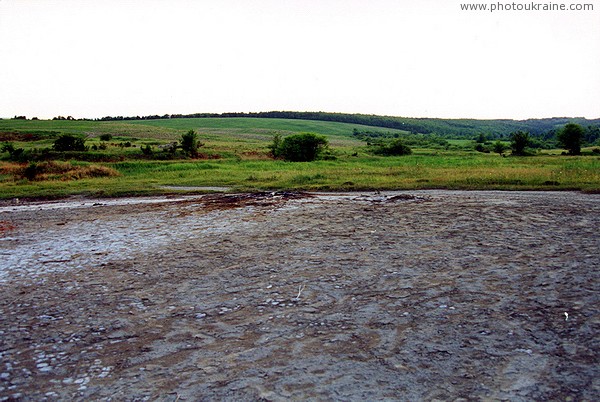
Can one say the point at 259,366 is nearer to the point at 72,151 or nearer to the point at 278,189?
the point at 278,189

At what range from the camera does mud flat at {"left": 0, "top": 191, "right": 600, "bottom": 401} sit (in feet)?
16.4

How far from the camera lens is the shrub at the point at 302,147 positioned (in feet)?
156

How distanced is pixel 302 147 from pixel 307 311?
41234 millimetres

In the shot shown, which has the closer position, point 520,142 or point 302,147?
point 302,147

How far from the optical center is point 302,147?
4766cm

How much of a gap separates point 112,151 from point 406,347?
43.6 meters

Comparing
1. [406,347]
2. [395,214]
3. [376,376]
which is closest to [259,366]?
[376,376]

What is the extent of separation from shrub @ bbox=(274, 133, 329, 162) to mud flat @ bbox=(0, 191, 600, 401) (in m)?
34.4

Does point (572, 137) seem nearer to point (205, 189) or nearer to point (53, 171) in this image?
point (205, 189)

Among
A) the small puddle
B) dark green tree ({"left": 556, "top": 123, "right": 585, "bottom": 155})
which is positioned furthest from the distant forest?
A: the small puddle

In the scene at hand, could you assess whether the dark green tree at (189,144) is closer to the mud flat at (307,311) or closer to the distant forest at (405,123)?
the mud flat at (307,311)

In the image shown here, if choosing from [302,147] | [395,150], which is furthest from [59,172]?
[395,150]

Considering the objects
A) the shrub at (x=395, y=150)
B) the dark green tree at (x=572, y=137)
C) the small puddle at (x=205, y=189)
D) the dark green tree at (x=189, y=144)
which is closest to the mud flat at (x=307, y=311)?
the small puddle at (x=205, y=189)

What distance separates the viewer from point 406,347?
573cm
